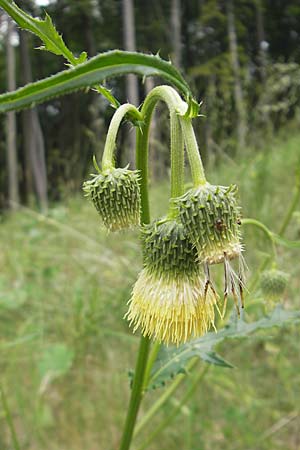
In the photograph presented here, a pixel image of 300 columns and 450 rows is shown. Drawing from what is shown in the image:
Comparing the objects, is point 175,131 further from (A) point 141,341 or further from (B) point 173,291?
(A) point 141,341

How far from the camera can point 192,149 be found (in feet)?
2.97

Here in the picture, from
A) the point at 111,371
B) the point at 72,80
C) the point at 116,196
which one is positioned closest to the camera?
the point at 72,80

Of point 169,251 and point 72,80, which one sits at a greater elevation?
point 72,80

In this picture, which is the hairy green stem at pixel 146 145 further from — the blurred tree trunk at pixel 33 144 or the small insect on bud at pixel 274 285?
the blurred tree trunk at pixel 33 144

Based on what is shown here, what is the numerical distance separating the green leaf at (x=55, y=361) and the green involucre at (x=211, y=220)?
175cm

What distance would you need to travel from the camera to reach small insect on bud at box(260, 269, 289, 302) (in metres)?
1.54

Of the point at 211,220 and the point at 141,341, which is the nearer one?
the point at 211,220

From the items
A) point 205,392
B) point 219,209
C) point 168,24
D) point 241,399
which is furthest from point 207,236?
point 168,24

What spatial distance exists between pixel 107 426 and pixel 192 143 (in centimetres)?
202

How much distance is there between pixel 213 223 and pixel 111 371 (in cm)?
209

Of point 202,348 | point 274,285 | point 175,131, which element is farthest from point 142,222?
point 274,285

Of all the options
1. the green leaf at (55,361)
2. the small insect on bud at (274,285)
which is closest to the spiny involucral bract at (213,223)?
the small insect on bud at (274,285)

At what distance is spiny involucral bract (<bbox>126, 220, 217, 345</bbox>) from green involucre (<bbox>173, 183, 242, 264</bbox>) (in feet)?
0.18

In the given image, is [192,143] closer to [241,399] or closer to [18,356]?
[241,399]
